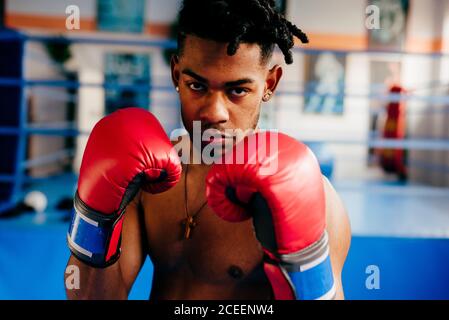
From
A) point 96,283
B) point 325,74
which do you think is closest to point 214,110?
point 96,283

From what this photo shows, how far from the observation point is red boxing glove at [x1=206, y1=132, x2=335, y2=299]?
61cm

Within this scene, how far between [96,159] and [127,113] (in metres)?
0.10

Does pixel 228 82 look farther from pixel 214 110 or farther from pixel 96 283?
pixel 96 283

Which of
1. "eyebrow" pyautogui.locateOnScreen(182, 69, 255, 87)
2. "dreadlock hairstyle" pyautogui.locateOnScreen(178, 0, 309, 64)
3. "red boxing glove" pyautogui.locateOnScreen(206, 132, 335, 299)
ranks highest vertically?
"dreadlock hairstyle" pyautogui.locateOnScreen(178, 0, 309, 64)

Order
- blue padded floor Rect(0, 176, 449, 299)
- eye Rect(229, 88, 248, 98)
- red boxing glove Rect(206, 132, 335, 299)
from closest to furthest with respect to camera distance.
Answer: red boxing glove Rect(206, 132, 335, 299)
eye Rect(229, 88, 248, 98)
blue padded floor Rect(0, 176, 449, 299)

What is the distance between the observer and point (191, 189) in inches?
32.6

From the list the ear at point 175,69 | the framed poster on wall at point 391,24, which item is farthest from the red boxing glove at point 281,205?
the framed poster on wall at point 391,24

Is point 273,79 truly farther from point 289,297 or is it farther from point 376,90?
point 376,90

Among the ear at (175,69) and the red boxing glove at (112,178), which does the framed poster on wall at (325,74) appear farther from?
the red boxing glove at (112,178)

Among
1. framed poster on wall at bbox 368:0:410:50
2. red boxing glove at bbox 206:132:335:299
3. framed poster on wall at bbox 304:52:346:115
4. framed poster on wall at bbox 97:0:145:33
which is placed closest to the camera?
red boxing glove at bbox 206:132:335:299

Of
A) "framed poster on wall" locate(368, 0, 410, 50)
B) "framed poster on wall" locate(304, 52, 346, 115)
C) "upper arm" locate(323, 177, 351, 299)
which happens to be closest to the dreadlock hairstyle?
"upper arm" locate(323, 177, 351, 299)

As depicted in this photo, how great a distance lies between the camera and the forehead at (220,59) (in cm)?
70

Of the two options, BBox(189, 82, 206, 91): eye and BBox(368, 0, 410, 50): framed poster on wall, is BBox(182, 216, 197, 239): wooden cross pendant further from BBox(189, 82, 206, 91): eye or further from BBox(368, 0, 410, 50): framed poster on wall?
BBox(368, 0, 410, 50): framed poster on wall
